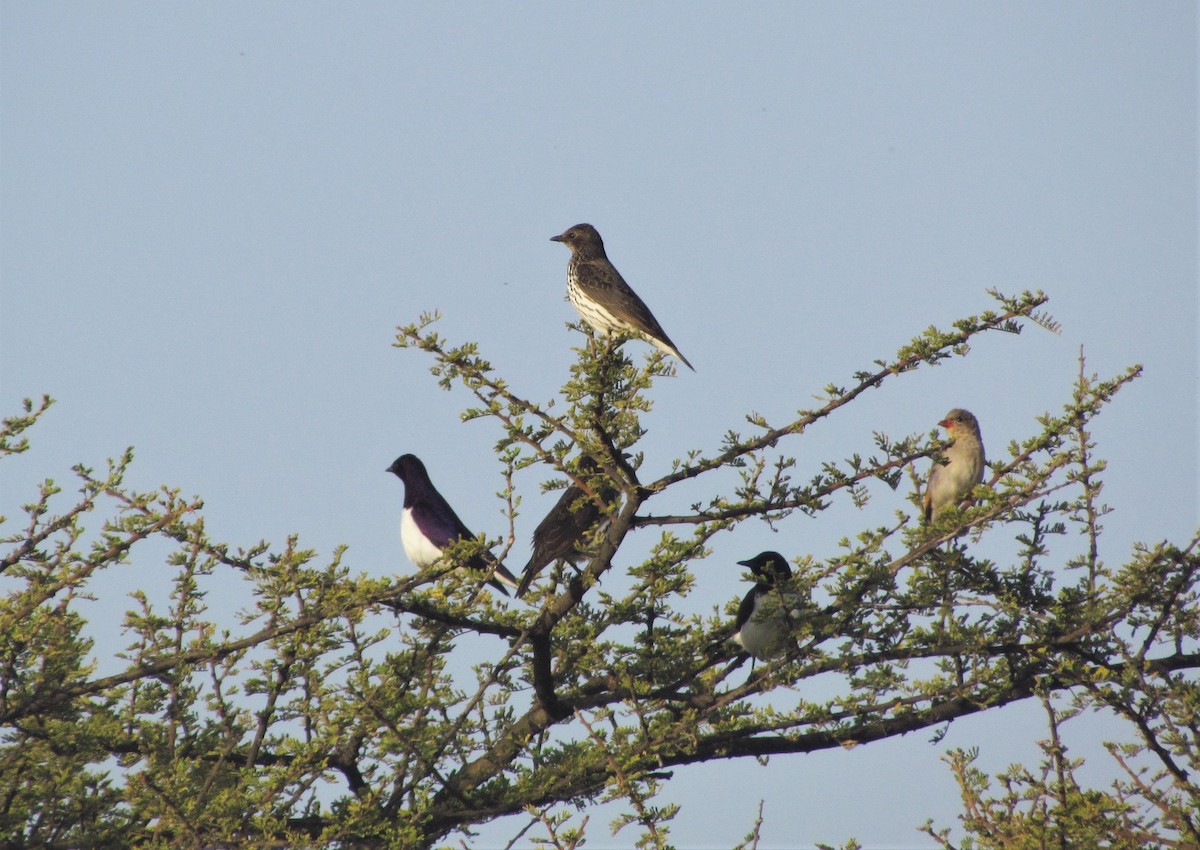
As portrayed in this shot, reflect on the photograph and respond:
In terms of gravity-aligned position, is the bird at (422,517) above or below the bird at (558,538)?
above

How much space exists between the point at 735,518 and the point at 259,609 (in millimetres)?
2125

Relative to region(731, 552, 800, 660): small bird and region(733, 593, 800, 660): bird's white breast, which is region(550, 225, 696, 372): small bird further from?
region(733, 593, 800, 660): bird's white breast

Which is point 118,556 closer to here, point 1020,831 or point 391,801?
point 391,801

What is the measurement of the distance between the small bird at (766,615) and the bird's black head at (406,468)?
442 cm

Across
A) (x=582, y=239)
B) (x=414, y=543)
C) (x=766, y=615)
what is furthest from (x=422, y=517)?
(x=766, y=615)

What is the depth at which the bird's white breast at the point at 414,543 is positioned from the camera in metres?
10.2

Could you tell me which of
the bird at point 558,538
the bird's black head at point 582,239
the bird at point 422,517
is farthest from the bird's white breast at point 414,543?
the bird's black head at point 582,239

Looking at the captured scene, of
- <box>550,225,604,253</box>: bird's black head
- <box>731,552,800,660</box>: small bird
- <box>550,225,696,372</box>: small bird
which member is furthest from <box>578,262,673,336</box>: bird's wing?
<box>731,552,800,660</box>: small bird

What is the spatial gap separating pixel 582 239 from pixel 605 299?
165 cm

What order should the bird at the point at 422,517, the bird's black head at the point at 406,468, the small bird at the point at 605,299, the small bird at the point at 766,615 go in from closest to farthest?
the small bird at the point at 766,615 → the small bird at the point at 605,299 → the bird at the point at 422,517 → the bird's black head at the point at 406,468

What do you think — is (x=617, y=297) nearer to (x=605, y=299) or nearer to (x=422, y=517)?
(x=605, y=299)

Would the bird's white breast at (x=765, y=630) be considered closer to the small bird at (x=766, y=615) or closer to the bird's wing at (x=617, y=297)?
the small bird at (x=766, y=615)

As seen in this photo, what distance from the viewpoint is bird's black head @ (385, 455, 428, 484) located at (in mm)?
10914

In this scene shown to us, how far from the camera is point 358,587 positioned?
17.4 ft
